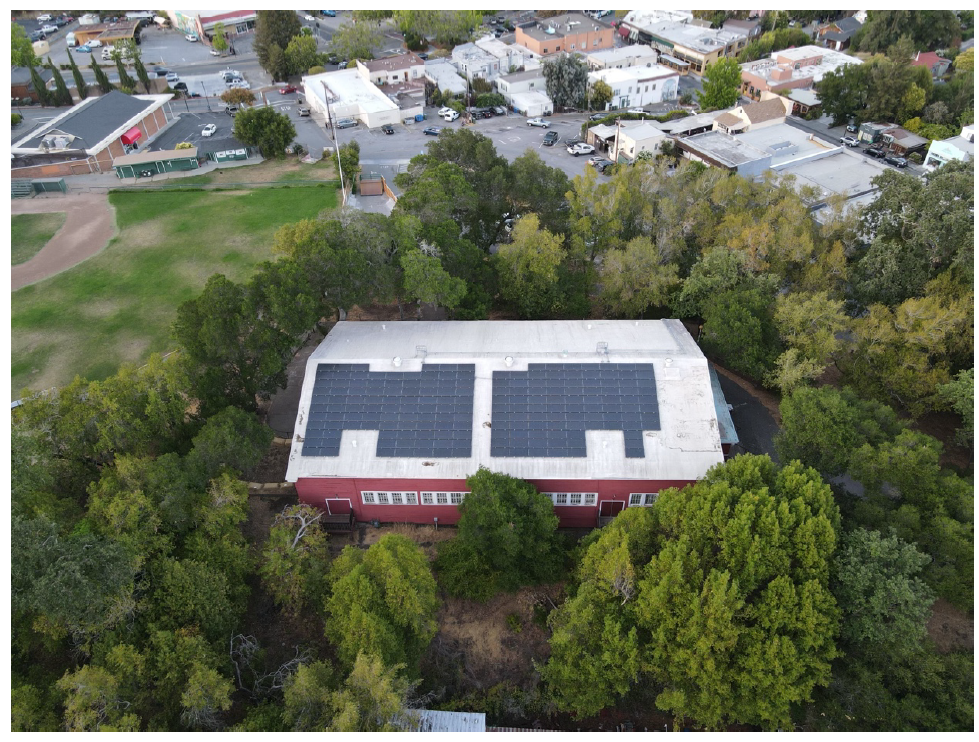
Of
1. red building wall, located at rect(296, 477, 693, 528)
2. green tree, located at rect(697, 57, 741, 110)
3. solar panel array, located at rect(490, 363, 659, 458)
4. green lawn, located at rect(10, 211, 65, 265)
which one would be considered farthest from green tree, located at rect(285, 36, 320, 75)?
red building wall, located at rect(296, 477, 693, 528)

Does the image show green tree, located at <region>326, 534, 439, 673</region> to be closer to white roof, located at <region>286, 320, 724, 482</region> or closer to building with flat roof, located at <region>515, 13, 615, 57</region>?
white roof, located at <region>286, 320, 724, 482</region>

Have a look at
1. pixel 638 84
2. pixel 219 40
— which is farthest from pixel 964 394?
pixel 219 40

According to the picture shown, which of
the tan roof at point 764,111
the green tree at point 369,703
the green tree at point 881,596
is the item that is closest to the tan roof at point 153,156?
the tan roof at point 764,111

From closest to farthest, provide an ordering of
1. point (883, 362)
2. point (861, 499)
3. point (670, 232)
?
point (861, 499) → point (883, 362) → point (670, 232)

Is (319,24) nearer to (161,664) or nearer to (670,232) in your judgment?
(670,232)

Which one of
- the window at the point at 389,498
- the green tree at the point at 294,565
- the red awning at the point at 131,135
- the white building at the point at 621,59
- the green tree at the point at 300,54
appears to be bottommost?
the window at the point at 389,498

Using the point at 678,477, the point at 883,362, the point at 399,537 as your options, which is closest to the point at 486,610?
the point at 399,537

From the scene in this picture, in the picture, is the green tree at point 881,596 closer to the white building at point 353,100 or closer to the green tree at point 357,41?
the white building at point 353,100
